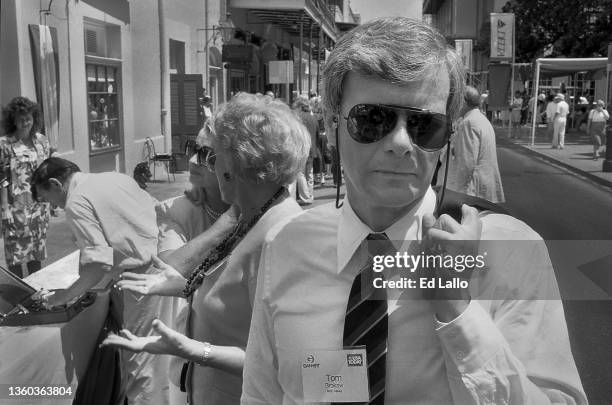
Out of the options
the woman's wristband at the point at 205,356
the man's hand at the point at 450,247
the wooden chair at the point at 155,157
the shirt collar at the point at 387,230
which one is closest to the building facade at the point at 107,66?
the wooden chair at the point at 155,157

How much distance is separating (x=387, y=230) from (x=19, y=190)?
236 inches

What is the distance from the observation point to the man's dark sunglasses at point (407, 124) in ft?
4.70

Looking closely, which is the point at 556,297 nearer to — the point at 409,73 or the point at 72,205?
the point at 409,73

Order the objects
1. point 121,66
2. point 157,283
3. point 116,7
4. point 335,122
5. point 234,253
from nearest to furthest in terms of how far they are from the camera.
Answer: point 335,122, point 234,253, point 157,283, point 116,7, point 121,66

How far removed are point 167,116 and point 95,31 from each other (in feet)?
12.8

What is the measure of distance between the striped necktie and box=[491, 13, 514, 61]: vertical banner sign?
3033 centimetres

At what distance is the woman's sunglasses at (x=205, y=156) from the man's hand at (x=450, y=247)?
188 cm

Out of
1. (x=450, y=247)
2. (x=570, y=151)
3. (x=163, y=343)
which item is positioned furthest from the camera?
(x=570, y=151)

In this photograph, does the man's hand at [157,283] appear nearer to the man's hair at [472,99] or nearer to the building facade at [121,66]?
the building facade at [121,66]

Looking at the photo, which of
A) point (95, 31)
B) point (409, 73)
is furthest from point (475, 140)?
point (95, 31)

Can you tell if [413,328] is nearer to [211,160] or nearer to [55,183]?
[211,160]

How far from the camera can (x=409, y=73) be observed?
1.41 metres

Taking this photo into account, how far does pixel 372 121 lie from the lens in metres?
1.44

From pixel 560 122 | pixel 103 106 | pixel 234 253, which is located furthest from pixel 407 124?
pixel 560 122
